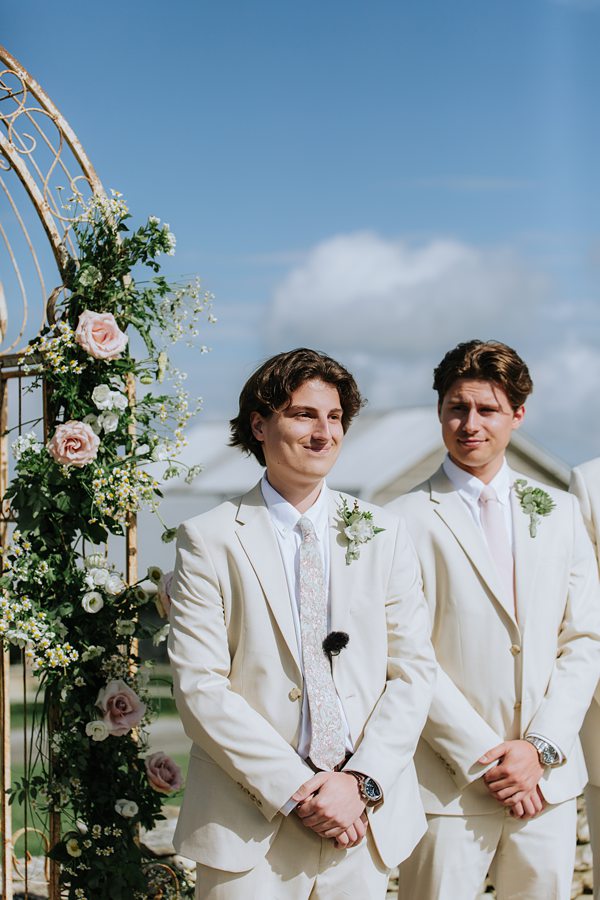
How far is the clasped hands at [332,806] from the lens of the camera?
2613 mm

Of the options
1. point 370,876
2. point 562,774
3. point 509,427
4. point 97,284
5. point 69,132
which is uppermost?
point 69,132

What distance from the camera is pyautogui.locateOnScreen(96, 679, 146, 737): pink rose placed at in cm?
387

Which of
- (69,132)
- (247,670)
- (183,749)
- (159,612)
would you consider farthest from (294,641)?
(183,749)

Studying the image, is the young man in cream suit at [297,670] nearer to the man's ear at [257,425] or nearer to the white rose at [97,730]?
the man's ear at [257,425]

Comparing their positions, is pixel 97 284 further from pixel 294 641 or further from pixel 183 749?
pixel 183 749

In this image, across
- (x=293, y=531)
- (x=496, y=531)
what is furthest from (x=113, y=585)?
(x=496, y=531)

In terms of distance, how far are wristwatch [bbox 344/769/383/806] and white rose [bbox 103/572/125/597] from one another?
4.80 ft

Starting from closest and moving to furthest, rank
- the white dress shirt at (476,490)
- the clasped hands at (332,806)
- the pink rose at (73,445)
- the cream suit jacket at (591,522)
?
the clasped hands at (332,806) < the white dress shirt at (476,490) < the cream suit jacket at (591,522) < the pink rose at (73,445)

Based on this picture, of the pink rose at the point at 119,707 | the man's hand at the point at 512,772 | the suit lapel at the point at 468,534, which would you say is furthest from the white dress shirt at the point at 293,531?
the pink rose at the point at 119,707

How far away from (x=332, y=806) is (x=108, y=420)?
1.83m

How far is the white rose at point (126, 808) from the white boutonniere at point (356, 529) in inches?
64.4

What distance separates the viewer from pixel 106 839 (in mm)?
3947

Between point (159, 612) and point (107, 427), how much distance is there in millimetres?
716

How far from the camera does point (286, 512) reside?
9.57 ft
